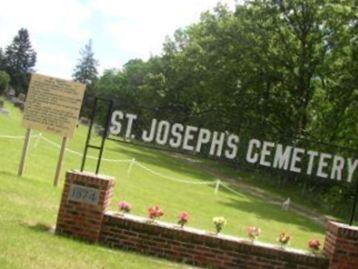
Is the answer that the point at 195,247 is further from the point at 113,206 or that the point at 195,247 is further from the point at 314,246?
the point at 113,206

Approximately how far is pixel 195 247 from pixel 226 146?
83.6 inches

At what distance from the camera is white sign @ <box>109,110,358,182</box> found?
41.5 ft

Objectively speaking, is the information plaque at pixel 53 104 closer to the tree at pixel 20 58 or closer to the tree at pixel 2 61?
the tree at pixel 20 58

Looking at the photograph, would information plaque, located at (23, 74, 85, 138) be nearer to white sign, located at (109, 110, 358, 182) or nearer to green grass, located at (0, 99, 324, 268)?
green grass, located at (0, 99, 324, 268)

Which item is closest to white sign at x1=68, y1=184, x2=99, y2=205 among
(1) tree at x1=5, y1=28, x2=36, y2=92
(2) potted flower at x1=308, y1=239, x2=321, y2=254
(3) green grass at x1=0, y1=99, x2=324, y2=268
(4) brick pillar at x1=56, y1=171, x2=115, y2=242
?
(4) brick pillar at x1=56, y1=171, x2=115, y2=242

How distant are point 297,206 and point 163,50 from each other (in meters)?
54.3

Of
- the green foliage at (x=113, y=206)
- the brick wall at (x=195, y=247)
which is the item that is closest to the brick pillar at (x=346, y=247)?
the brick wall at (x=195, y=247)

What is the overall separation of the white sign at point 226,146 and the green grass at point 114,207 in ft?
7.78

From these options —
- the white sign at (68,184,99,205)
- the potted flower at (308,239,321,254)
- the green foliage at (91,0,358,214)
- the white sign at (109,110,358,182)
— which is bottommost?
the potted flower at (308,239,321,254)

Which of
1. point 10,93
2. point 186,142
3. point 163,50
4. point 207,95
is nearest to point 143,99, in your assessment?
point 163,50

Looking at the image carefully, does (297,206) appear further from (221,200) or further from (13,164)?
(13,164)

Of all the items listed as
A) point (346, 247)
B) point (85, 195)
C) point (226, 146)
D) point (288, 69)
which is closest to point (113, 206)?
point (226, 146)

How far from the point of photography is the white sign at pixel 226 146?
12.7 meters

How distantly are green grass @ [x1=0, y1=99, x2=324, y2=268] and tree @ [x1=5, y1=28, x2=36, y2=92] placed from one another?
74.5 metres
